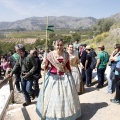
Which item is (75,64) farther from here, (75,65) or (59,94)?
(59,94)

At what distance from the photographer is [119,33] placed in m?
25.3

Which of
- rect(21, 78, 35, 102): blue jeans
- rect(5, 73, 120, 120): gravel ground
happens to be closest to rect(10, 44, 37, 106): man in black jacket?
rect(21, 78, 35, 102): blue jeans

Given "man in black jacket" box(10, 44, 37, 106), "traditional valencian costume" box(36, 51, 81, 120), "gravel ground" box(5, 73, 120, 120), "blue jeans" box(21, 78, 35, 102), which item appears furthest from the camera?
"blue jeans" box(21, 78, 35, 102)

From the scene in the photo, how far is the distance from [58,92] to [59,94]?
48 millimetres

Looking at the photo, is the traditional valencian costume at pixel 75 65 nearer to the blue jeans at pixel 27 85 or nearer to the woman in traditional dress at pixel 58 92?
the blue jeans at pixel 27 85

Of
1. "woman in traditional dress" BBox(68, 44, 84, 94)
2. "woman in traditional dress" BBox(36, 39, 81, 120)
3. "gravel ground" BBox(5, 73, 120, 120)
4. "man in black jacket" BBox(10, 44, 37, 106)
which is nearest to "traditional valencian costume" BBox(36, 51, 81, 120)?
"woman in traditional dress" BBox(36, 39, 81, 120)

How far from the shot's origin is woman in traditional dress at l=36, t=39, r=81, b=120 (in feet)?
17.5

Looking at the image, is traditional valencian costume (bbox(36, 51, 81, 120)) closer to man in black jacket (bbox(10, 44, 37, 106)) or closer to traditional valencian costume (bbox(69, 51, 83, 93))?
man in black jacket (bbox(10, 44, 37, 106))

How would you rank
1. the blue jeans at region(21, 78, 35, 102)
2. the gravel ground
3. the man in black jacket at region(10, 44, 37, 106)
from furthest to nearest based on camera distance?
1. the blue jeans at region(21, 78, 35, 102)
2. the man in black jacket at region(10, 44, 37, 106)
3. the gravel ground

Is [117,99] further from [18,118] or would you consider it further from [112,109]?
[18,118]

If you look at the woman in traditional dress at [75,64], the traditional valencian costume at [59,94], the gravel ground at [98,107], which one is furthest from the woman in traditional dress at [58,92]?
the woman in traditional dress at [75,64]

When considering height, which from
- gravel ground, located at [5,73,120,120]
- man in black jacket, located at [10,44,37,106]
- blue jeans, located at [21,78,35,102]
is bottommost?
gravel ground, located at [5,73,120,120]

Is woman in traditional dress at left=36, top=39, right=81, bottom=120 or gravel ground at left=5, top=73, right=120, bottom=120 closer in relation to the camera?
woman in traditional dress at left=36, top=39, right=81, bottom=120

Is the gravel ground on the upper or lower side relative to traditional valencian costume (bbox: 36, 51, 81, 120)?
Answer: lower
